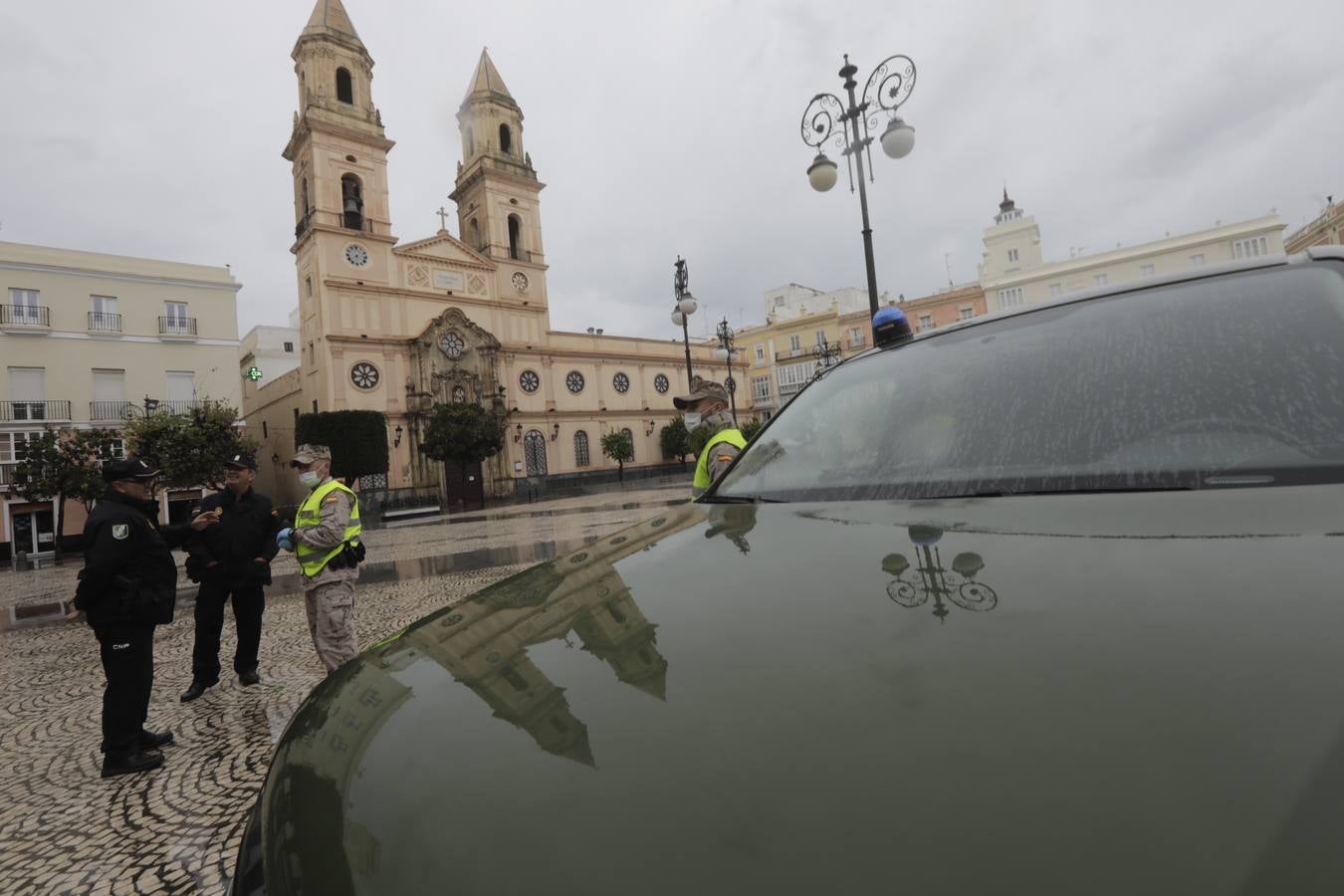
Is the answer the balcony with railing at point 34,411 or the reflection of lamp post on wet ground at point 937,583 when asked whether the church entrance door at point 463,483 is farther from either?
the reflection of lamp post on wet ground at point 937,583

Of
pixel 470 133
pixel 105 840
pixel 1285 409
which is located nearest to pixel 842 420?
pixel 1285 409

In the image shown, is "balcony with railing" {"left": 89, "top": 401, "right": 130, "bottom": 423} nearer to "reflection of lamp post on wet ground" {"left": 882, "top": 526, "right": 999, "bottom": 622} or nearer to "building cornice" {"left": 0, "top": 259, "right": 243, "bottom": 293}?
"building cornice" {"left": 0, "top": 259, "right": 243, "bottom": 293}

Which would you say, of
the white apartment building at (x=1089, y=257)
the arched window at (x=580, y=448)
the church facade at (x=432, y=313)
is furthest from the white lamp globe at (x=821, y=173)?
the white apartment building at (x=1089, y=257)

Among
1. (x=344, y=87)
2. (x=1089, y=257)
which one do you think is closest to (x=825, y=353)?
(x=344, y=87)

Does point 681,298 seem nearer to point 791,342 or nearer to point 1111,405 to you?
point 1111,405

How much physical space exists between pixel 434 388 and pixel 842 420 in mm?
30498

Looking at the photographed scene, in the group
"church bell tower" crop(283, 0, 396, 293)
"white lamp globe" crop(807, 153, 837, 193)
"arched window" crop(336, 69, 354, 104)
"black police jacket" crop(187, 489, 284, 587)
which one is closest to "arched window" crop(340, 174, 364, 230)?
"church bell tower" crop(283, 0, 396, 293)

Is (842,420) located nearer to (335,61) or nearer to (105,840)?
(105,840)

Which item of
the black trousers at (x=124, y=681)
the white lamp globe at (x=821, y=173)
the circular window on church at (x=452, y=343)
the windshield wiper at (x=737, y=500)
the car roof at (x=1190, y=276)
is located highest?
the circular window on church at (x=452, y=343)

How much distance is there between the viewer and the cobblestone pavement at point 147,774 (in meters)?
2.30

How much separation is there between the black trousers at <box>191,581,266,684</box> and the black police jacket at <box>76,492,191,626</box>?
0.79 m

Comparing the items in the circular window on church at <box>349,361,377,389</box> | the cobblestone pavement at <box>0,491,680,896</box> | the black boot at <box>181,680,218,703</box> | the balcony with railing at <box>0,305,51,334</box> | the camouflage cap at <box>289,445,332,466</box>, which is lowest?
the cobblestone pavement at <box>0,491,680,896</box>

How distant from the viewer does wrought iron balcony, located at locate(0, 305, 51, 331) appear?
24.1 metres

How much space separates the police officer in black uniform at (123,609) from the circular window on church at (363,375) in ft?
88.4
